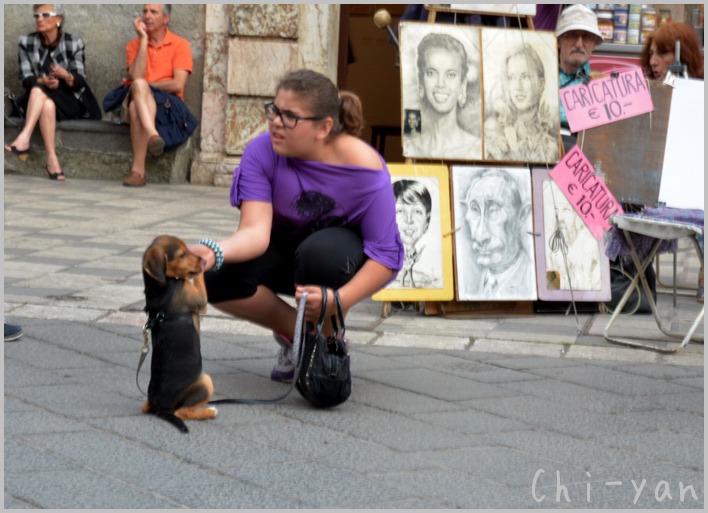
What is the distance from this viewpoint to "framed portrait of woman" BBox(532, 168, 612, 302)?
16.8ft

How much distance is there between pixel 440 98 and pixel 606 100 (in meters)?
0.71

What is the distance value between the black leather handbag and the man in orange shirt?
211 inches

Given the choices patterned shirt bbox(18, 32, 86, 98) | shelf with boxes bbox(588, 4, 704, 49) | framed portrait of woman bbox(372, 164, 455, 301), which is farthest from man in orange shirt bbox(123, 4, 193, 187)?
framed portrait of woman bbox(372, 164, 455, 301)

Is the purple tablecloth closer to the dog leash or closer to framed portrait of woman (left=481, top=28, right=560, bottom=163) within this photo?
framed portrait of woman (left=481, top=28, right=560, bottom=163)

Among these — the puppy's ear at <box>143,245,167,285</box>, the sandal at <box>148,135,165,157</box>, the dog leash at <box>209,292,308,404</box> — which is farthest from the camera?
the sandal at <box>148,135,165,157</box>

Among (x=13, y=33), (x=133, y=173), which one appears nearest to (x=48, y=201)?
(x=133, y=173)

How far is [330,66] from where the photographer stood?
29.7 ft

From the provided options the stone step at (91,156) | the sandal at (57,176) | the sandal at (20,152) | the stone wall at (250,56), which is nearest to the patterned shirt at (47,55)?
the stone step at (91,156)

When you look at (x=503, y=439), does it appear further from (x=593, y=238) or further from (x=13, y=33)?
(x=13, y=33)

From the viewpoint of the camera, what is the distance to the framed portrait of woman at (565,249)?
5.12 meters

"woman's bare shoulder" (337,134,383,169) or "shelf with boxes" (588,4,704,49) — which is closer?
"woman's bare shoulder" (337,134,383,169)

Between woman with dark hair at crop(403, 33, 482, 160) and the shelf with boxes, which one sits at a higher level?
the shelf with boxes

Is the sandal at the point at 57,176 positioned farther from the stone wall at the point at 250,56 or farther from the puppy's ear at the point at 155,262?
the puppy's ear at the point at 155,262

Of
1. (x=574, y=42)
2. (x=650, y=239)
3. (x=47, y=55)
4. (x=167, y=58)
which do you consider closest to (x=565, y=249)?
(x=650, y=239)
